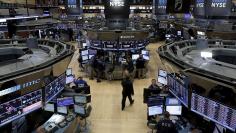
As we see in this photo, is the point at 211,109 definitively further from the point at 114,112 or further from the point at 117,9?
the point at 117,9

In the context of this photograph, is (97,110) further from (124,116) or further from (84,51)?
(84,51)

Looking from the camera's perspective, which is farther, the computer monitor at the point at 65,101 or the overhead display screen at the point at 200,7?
the overhead display screen at the point at 200,7

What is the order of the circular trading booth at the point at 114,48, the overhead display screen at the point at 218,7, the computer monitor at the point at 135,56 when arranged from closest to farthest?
the overhead display screen at the point at 218,7
the circular trading booth at the point at 114,48
the computer monitor at the point at 135,56

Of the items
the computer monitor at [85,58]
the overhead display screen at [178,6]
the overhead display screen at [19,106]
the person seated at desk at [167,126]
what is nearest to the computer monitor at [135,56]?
the computer monitor at [85,58]

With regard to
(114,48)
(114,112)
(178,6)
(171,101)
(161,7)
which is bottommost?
(114,112)

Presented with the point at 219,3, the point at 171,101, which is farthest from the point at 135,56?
the point at 171,101

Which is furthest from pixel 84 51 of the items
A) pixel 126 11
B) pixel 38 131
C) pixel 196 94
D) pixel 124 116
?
pixel 196 94

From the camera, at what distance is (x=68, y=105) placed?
1016 centimetres

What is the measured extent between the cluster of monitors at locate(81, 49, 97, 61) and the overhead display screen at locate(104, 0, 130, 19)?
2.70m

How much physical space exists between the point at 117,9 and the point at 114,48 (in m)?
2.84

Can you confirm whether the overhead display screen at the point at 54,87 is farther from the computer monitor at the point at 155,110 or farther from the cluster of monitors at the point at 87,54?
the cluster of monitors at the point at 87,54

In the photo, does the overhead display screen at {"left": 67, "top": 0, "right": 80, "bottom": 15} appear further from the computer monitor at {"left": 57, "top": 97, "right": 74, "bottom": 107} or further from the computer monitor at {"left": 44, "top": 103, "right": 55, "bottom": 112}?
the computer monitor at {"left": 44, "top": 103, "right": 55, "bottom": 112}

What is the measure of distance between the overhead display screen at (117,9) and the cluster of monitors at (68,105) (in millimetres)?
10577

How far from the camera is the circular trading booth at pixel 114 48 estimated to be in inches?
727
